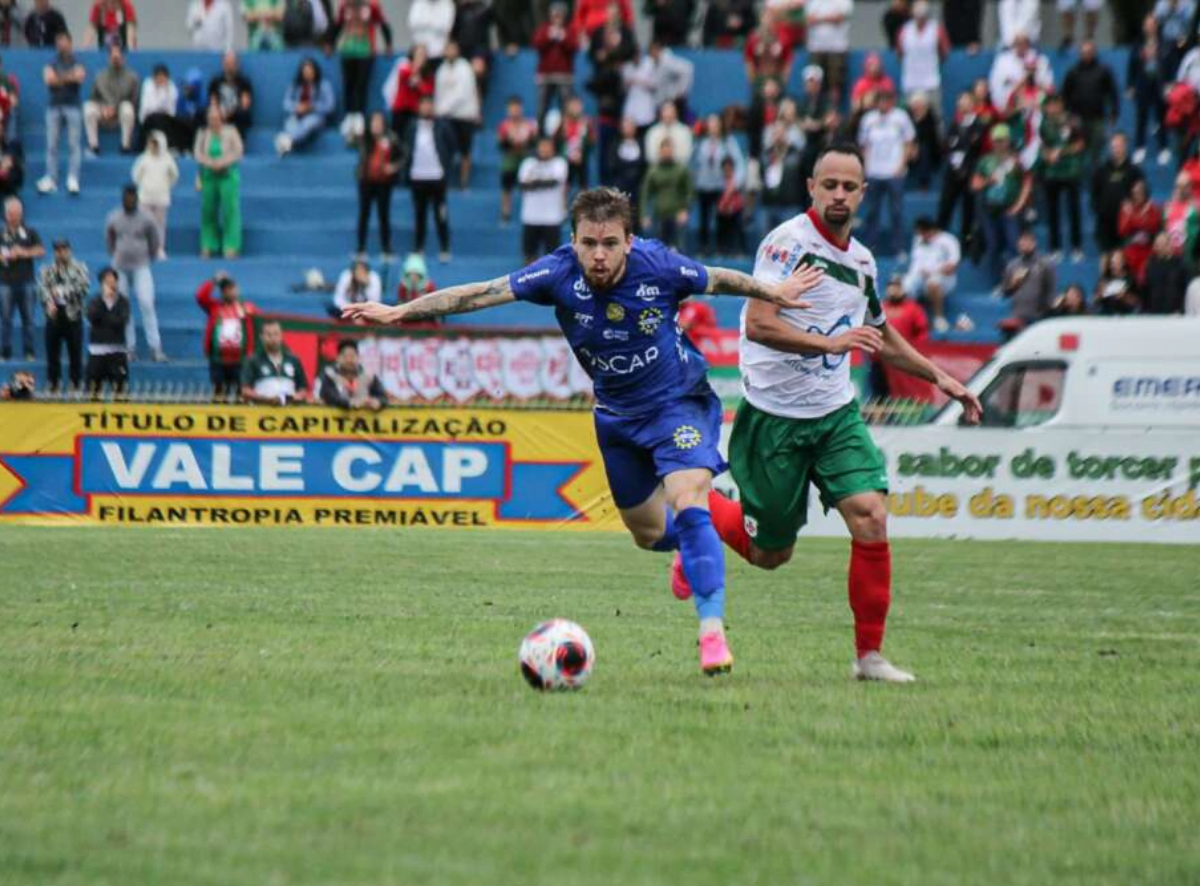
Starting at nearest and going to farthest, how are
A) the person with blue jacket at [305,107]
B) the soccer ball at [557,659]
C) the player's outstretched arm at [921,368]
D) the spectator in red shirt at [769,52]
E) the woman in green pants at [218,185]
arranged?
the soccer ball at [557,659]
the player's outstretched arm at [921,368]
the woman in green pants at [218,185]
the spectator in red shirt at [769,52]
the person with blue jacket at [305,107]

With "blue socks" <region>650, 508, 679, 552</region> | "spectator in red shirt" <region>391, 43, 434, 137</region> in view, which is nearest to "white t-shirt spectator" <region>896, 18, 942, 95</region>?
"spectator in red shirt" <region>391, 43, 434, 137</region>

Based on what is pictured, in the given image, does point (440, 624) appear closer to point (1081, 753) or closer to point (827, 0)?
point (1081, 753)

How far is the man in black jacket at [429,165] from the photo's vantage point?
2762cm

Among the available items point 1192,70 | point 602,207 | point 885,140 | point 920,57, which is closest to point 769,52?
point 920,57

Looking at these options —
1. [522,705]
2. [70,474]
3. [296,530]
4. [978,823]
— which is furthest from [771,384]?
[70,474]

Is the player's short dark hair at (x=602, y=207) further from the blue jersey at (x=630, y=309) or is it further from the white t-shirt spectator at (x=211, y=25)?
the white t-shirt spectator at (x=211, y=25)

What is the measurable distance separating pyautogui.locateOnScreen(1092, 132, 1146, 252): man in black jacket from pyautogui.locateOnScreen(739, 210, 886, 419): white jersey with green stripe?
56.4 ft

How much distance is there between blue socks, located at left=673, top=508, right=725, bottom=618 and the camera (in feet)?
29.5

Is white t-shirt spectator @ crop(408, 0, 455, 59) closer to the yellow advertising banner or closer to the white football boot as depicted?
the yellow advertising banner

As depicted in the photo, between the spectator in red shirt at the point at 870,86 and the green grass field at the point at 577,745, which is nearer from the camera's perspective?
the green grass field at the point at 577,745

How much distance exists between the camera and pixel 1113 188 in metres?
26.0

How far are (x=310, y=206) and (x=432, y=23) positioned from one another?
2.99 metres

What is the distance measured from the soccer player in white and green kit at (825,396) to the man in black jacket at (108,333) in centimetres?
1515

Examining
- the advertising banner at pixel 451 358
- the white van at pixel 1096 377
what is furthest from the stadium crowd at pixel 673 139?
the white van at pixel 1096 377
